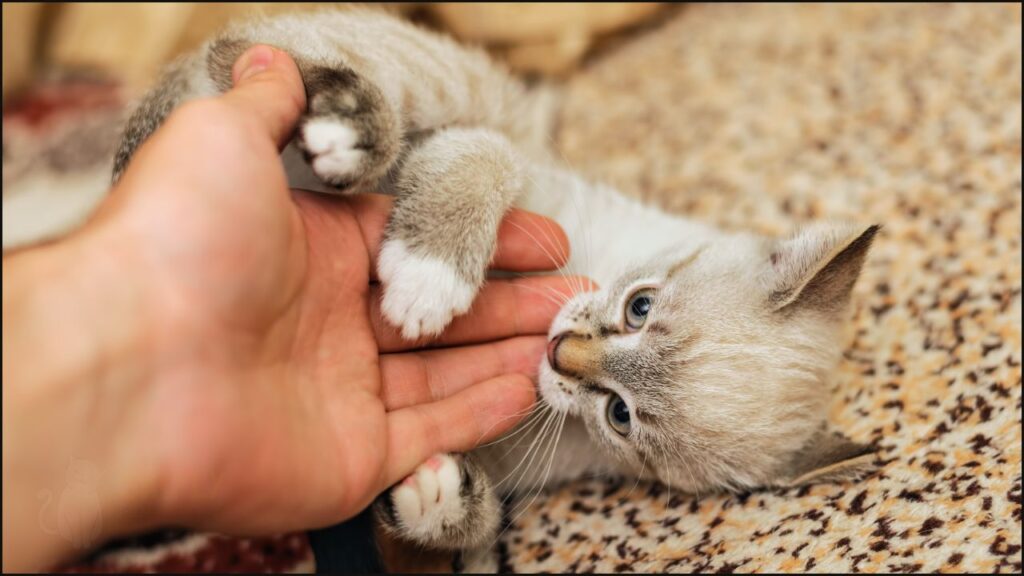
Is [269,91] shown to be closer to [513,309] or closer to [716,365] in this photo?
[513,309]

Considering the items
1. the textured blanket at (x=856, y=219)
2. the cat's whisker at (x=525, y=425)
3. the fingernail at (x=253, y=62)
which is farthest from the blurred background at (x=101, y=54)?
the cat's whisker at (x=525, y=425)

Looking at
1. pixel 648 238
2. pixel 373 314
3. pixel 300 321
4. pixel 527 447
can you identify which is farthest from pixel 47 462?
pixel 648 238

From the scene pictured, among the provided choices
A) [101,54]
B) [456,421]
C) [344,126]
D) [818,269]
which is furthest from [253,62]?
[101,54]

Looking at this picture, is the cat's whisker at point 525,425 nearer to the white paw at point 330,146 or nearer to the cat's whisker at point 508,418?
the cat's whisker at point 508,418

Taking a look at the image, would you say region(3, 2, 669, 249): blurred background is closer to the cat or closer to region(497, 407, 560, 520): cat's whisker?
the cat

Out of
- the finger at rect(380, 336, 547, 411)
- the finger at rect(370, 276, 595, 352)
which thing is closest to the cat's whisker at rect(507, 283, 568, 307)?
the finger at rect(370, 276, 595, 352)

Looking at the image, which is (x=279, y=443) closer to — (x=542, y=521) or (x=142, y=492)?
(x=142, y=492)

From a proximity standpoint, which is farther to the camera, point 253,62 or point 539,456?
point 539,456
